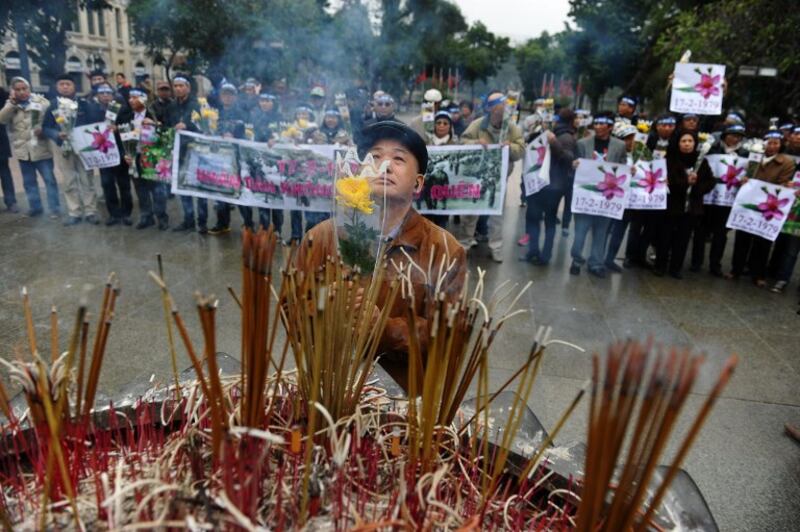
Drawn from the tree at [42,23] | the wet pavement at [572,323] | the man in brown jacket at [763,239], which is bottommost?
the wet pavement at [572,323]

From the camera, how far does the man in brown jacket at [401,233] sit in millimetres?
1877

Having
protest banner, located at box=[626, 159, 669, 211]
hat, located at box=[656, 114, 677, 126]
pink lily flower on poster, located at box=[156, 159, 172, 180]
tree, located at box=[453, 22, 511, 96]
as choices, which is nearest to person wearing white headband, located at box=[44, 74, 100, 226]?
pink lily flower on poster, located at box=[156, 159, 172, 180]

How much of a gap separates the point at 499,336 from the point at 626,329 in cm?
112

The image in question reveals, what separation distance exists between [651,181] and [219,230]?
4805mm

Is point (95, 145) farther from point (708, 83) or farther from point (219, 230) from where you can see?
point (708, 83)

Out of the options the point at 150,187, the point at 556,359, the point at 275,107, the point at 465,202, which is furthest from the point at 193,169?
the point at 556,359

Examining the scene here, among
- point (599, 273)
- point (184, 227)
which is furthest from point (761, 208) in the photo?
point (184, 227)

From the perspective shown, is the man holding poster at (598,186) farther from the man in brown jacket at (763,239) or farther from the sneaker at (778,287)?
the sneaker at (778,287)

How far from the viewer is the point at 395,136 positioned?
1.89m

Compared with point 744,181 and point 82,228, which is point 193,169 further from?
point 744,181

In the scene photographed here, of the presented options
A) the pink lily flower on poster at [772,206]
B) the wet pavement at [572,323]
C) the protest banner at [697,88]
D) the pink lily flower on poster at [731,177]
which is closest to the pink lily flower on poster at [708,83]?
the protest banner at [697,88]

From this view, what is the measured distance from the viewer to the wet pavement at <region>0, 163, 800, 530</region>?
114 inches

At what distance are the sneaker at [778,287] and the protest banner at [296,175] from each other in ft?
9.39

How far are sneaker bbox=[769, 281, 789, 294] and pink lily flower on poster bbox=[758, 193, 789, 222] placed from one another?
656 mm
